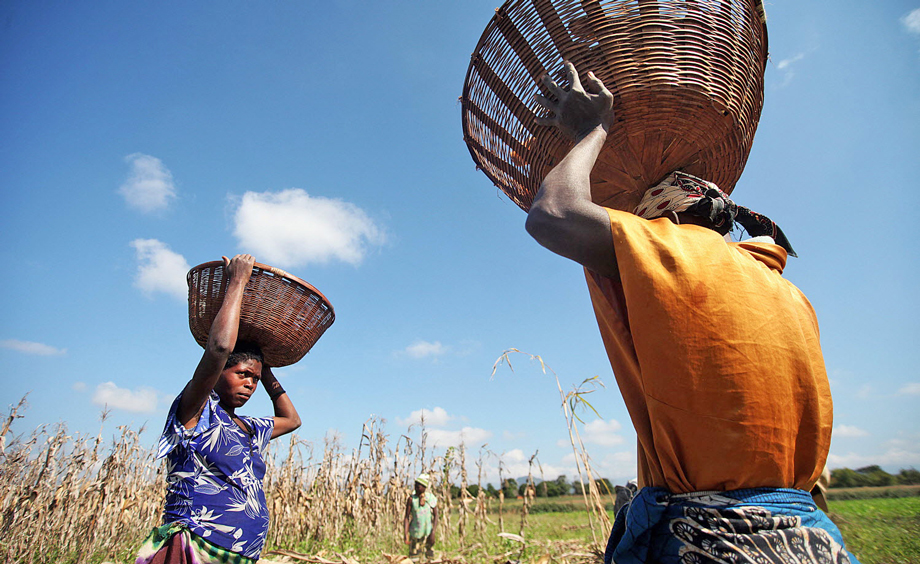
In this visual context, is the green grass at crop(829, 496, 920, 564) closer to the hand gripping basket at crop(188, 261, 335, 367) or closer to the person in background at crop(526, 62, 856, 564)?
the person in background at crop(526, 62, 856, 564)

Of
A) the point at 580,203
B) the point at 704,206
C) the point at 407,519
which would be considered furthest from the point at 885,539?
the point at 580,203

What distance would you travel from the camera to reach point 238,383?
102 inches

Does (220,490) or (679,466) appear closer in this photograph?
(679,466)

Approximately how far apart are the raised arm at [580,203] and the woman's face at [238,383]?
2105 millimetres

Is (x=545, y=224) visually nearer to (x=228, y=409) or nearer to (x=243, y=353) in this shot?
(x=243, y=353)

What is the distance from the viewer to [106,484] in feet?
20.5

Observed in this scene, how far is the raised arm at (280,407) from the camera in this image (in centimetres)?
320

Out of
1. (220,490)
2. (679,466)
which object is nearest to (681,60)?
(679,466)

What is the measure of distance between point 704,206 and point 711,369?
0.60m

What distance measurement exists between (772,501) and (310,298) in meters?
2.26

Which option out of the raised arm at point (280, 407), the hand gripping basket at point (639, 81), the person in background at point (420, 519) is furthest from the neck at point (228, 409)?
the person in background at point (420, 519)

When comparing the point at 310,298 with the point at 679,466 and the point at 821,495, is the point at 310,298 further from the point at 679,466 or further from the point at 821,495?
the point at 821,495

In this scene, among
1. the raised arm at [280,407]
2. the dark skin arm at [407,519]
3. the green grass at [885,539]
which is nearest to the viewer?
the raised arm at [280,407]

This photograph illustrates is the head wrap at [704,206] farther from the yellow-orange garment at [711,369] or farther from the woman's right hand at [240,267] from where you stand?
the woman's right hand at [240,267]
